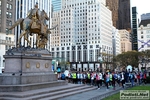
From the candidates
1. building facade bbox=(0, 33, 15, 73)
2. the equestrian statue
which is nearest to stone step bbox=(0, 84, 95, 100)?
the equestrian statue

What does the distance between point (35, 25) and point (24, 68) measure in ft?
16.2

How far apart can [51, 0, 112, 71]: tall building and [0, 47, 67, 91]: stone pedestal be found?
320ft

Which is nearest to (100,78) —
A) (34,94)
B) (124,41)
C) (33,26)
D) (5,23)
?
(33,26)

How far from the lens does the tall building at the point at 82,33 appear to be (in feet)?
406

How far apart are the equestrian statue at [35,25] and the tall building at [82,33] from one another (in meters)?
96.0

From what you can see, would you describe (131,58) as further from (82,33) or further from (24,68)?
(24,68)

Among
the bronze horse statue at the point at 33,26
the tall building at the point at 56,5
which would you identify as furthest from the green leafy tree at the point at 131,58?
the tall building at the point at 56,5

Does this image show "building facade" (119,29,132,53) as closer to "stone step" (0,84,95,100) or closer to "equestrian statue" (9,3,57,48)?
"equestrian statue" (9,3,57,48)

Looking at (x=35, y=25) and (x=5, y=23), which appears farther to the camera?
(x=5, y=23)

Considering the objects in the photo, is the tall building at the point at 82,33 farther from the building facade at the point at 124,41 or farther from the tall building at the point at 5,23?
the tall building at the point at 5,23

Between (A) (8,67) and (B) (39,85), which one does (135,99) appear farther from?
(A) (8,67)

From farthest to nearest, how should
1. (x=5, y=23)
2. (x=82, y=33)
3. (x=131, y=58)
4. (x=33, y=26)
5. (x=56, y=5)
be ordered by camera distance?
(x=56, y=5), (x=82, y=33), (x=131, y=58), (x=5, y=23), (x=33, y=26)

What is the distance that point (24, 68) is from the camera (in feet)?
63.4

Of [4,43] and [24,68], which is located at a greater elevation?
[4,43]
